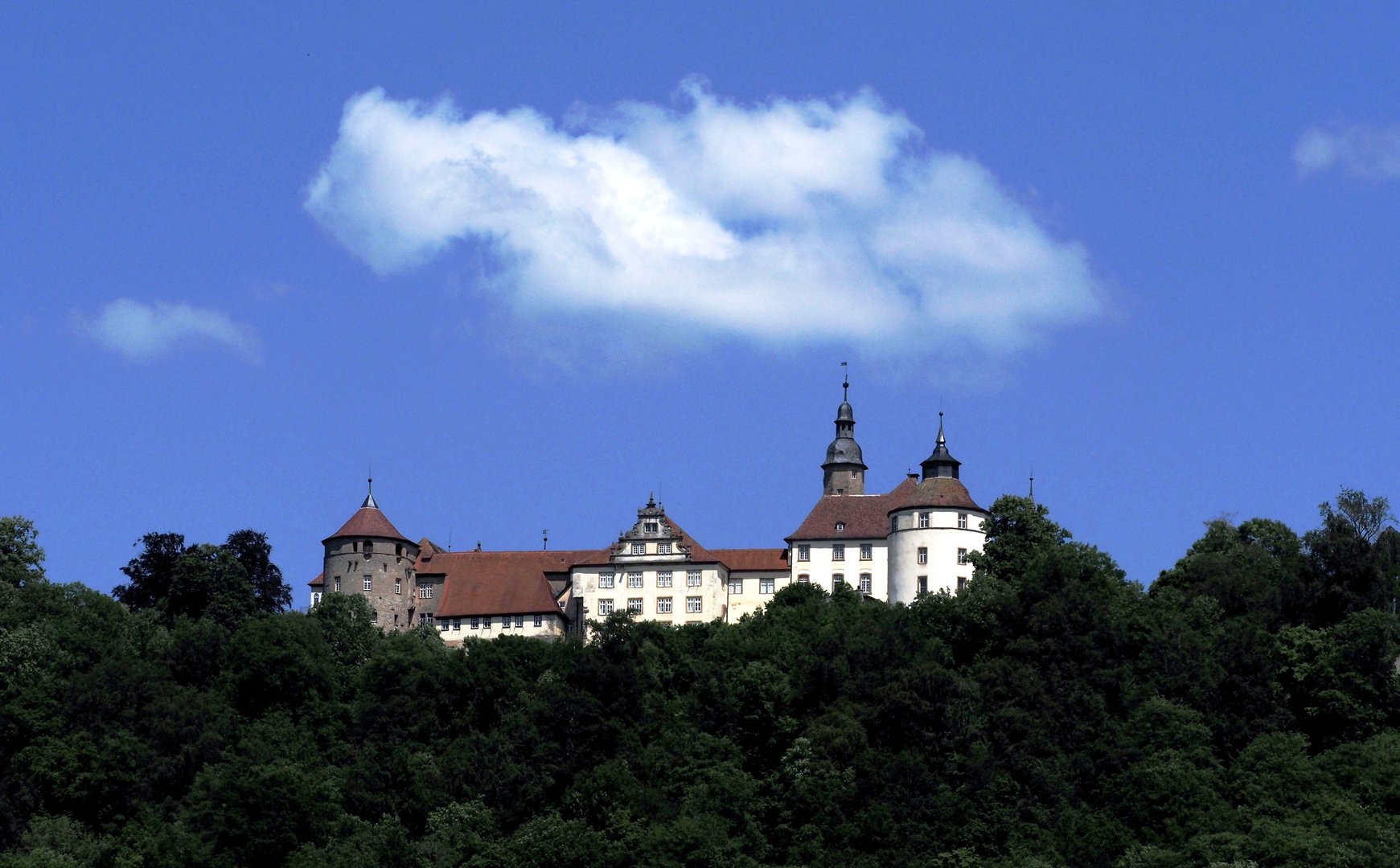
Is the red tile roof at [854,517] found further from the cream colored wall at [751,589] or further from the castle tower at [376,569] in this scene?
the castle tower at [376,569]

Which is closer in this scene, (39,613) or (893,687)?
(893,687)

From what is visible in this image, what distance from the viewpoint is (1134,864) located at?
7331cm

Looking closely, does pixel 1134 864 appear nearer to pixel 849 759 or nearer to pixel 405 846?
pixel 849 759

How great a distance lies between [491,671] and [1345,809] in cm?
3307

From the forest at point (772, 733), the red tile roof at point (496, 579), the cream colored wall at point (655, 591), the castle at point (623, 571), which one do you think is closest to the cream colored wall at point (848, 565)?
the castle at point (623, 571)

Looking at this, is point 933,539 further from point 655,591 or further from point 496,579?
point 496,579

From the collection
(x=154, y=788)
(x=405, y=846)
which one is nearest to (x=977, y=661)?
(x=405, y=846)

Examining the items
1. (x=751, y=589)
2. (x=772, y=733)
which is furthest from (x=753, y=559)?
(x=772, y=733)

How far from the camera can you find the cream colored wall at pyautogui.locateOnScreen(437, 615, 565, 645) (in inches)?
4380

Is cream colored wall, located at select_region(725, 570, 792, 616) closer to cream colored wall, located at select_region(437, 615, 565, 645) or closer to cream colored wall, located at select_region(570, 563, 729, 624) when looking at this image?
cream colored wall, located at select_region(570, 563, 729, 624)

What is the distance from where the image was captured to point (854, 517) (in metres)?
111

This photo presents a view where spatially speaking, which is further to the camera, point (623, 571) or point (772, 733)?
point (623, 571)

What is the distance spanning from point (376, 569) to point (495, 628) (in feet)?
22.6

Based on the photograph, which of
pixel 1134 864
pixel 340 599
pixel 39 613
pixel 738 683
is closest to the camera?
pixel 1134 864
